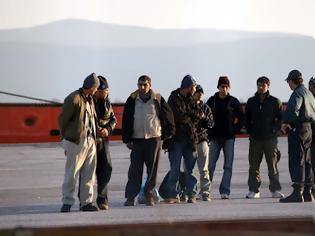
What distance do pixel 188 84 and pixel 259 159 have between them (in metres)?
1.32

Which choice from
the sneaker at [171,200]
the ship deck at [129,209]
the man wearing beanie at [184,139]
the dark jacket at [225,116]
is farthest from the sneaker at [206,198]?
the dark jacket at [225,116]

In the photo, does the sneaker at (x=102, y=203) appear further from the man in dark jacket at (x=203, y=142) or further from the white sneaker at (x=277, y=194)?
the white sneaker at (x=277, y=194)

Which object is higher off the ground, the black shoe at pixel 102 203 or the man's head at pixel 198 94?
the man's head at pixel 198 94

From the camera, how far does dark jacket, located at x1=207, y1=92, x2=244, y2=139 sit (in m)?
10.1

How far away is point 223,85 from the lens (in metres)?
10.0

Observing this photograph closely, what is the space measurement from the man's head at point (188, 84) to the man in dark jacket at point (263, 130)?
0.82 metres

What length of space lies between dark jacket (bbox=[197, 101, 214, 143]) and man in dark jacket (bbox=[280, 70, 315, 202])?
2.52ft

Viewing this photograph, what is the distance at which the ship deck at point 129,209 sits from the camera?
4090 millimetres

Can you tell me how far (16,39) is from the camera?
10.8m

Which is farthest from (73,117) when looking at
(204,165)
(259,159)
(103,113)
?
(259,159)

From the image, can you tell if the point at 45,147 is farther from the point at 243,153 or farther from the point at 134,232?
the point at 134,232

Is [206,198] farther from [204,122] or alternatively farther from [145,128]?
[145,128]

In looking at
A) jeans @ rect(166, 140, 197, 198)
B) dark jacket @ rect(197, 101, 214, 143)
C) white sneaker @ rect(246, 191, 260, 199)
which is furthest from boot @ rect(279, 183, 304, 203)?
dark jacket @ rect(197, 101, 214, 143)

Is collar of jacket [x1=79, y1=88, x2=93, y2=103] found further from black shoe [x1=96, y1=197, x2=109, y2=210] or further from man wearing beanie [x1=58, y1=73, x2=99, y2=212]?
black shoe [x1=96, y1=197, x2=109, y2=210]
